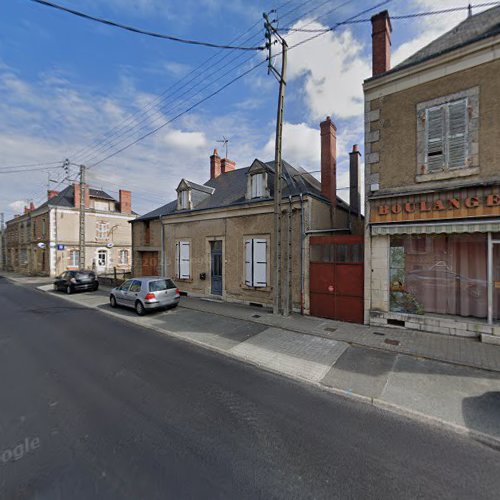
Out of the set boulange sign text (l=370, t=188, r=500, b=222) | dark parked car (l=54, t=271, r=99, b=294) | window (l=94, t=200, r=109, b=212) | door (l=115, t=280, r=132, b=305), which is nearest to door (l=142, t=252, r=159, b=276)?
dark parked car (l=54, t=271, r=99, b=294)

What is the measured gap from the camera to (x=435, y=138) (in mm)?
6797

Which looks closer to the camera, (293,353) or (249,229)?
(293,353)

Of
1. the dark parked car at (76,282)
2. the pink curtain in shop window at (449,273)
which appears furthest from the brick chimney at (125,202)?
the pink curtain in shop window at (449,273)

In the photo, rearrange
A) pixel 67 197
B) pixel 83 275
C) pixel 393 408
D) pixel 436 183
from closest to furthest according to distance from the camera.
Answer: pixel 393 408 < pixel 436 183 < pixel 83 275 < pixel 67 197

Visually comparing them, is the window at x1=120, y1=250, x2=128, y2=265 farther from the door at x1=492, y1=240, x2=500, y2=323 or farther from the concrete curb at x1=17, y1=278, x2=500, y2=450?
the door at x1=492, y1=240, x2=500, y2=323

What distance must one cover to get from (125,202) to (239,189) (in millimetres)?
21293

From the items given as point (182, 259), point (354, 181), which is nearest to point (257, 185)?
point (354, 181)

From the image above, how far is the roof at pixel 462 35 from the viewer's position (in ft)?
20.8

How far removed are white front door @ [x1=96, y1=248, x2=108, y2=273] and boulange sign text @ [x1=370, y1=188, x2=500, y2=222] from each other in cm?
2667

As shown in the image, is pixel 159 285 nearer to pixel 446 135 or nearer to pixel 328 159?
pixel 328 159

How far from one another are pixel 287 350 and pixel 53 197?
31521 millimetres

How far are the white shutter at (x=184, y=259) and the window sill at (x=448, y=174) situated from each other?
398 inches

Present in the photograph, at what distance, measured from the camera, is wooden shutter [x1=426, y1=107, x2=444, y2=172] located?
673cm

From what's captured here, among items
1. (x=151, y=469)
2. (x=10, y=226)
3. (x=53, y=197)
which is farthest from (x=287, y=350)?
(x=10, y=226)
